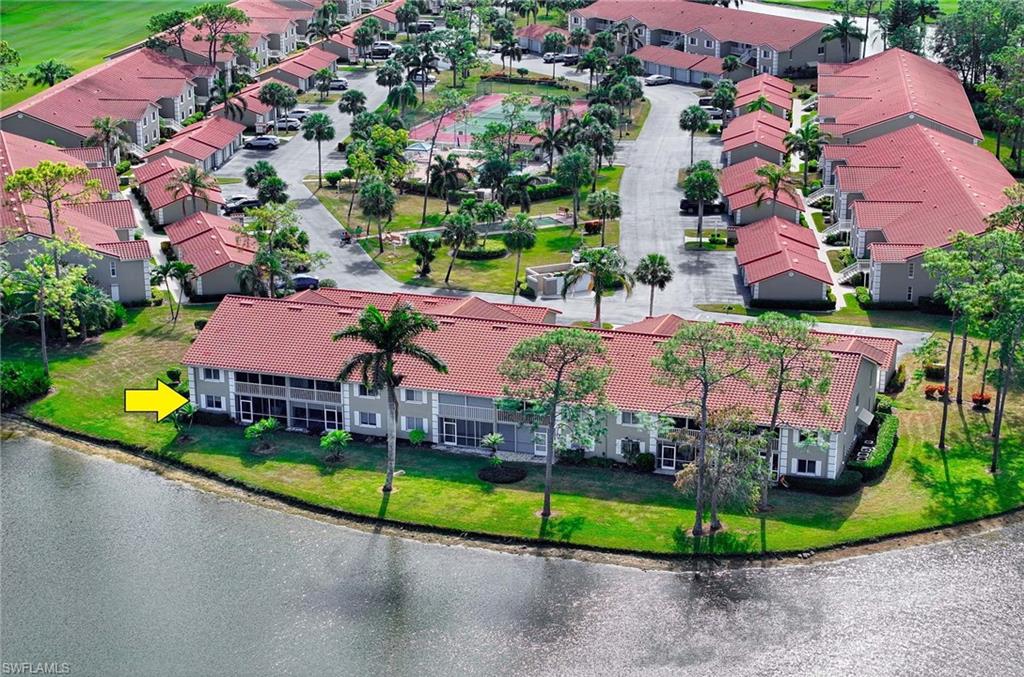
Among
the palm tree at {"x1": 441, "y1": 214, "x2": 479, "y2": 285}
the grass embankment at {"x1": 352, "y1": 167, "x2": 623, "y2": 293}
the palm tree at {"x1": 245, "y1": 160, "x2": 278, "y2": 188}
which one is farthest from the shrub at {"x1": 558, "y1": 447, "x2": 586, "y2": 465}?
the palm tree at {"x1": 245, "y1": 160, "x2": 278, "y2": 188}

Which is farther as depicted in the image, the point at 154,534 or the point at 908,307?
the point at 908,307

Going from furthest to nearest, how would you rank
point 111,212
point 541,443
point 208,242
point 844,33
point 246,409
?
point 844,33 < point 111,212 < point 208,242 < point 246,409 < point 541,443

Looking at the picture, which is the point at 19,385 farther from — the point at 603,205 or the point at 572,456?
the point at 603,205

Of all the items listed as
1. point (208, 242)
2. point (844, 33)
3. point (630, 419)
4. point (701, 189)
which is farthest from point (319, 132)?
point (630, 419)

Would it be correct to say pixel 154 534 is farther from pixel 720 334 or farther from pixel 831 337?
pixel 831 337

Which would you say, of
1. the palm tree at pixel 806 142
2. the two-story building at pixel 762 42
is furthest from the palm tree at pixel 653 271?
the two-story building at pixel 762 42

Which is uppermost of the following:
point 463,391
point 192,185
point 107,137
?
point 107,137

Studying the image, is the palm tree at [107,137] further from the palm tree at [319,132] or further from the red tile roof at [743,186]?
the red tile roof at [743,186]

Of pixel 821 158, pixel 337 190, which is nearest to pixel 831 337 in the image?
pixel 821 158
